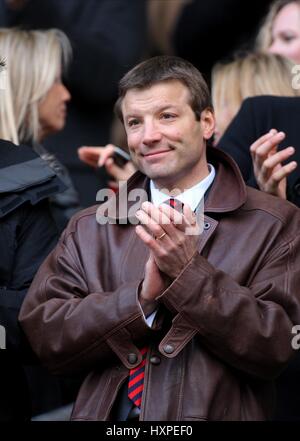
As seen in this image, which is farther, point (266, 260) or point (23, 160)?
point (23, 160)

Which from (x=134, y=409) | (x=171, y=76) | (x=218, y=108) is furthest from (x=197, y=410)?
(x=218, y=108)

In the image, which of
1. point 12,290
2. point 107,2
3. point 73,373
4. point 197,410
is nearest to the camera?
point 197,410

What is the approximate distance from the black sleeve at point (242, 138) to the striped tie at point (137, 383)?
1156 mm

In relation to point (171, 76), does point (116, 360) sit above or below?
below

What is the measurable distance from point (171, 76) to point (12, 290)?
0.98 metres

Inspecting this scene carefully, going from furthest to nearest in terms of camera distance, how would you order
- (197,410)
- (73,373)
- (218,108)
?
(218,108) < (73,373) < (197,410)

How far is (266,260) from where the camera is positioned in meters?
3.41

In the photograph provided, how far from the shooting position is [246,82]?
486 centimetres

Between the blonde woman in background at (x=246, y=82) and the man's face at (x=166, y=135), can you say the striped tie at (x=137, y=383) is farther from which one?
the blonde woman in background at (x=246, y=82)

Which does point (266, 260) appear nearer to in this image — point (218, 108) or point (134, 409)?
point (134, 409)

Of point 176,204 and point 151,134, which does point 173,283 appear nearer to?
point 176,204

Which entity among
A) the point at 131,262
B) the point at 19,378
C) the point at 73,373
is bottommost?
the point at 19,378

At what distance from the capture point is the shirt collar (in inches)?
141

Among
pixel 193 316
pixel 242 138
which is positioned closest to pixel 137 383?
pixel 193 316
